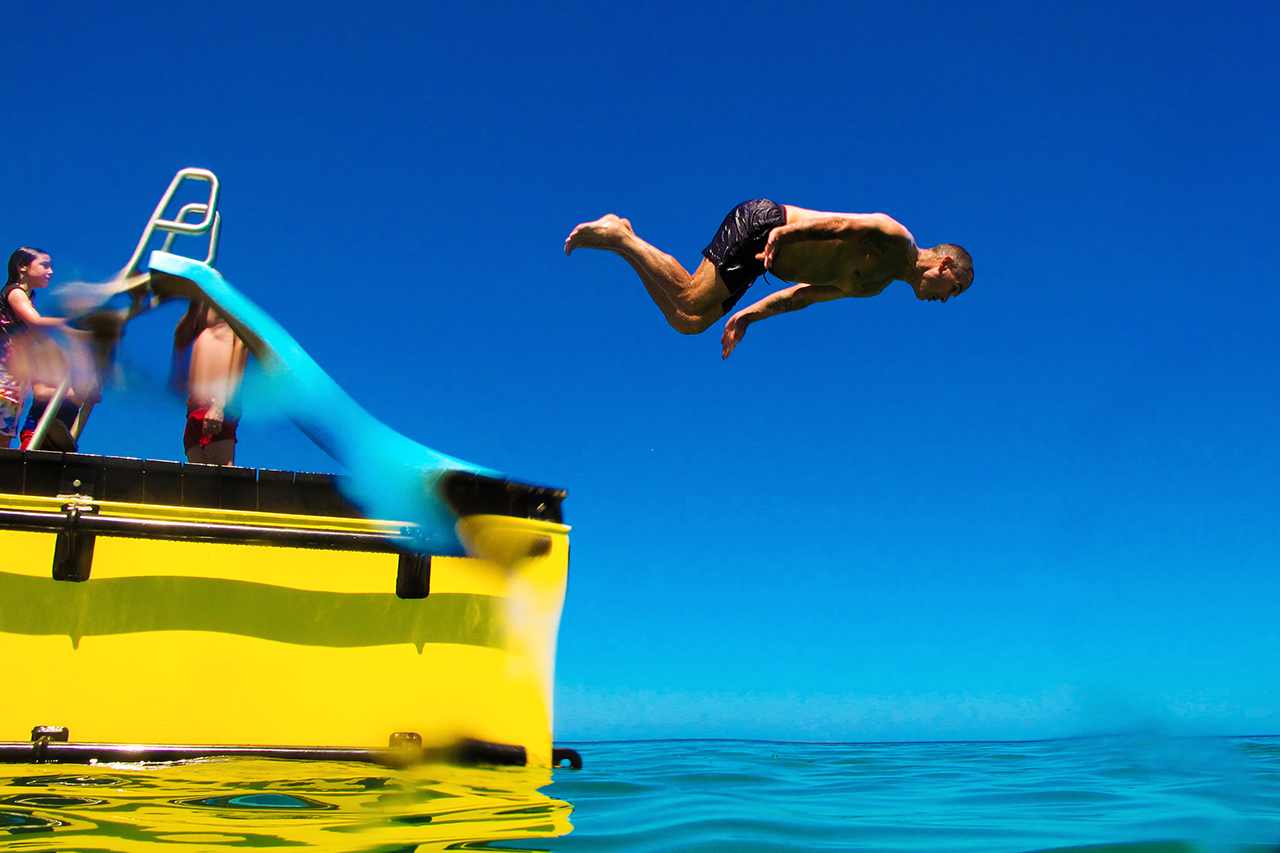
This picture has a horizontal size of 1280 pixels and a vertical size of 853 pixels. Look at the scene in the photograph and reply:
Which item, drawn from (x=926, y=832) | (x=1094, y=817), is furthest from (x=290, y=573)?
(x=1094, y=817)

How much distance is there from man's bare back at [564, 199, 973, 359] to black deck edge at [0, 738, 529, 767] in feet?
9.11

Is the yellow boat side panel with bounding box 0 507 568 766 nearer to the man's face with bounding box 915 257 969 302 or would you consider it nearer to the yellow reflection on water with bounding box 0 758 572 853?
the yellow reflection on water with bounding box 0 758 572 853

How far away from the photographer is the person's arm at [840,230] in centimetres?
500

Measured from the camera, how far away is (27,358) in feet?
17.0

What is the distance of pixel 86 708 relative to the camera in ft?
11.4

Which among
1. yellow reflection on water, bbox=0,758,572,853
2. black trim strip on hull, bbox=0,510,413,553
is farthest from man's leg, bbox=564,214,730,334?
yellow reflection on water, bbox=0,758,572,853

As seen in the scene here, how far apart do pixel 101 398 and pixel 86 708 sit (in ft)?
7.51

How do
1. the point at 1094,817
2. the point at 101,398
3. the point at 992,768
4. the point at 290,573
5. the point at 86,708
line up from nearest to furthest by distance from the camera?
1. the point at 1094,817
2. the point at 86,708
3. the point at 290,573
4. the point at 101,398
5. the point at 992,768

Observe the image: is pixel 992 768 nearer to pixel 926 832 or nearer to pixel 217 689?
pixel 926 832

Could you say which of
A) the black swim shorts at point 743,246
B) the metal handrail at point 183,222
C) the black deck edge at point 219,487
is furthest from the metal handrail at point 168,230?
the black swim shorts at point 743,246

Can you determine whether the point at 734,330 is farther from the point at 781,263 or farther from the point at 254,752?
the point at 254,752

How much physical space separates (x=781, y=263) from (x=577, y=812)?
3.38 metres

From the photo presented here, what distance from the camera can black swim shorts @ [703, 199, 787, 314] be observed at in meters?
5.39

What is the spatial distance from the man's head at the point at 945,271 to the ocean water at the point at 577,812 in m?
2.82
